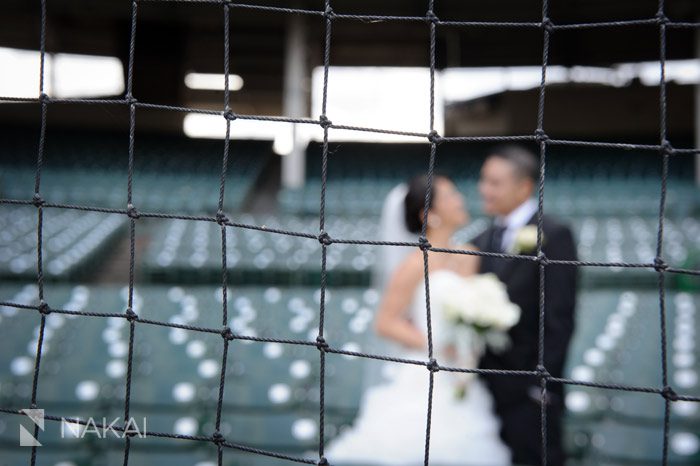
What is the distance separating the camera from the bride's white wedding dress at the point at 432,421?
1.72 m

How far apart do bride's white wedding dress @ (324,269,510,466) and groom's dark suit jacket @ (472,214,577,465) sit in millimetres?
60

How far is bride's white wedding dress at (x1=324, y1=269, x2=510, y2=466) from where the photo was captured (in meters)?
1.72

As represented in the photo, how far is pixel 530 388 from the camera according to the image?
1.62 m

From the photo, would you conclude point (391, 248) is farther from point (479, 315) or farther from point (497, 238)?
point (479, 315)

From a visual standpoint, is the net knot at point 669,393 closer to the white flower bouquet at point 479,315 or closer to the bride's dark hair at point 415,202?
the white flower bouquet at point 479,315

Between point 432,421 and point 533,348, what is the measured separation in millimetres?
338

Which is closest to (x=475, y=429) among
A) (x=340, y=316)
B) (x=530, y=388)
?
(x=530, y=388)

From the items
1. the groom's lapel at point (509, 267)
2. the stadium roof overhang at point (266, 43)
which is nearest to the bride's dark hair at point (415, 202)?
the groom's lapel at point (509, 267)

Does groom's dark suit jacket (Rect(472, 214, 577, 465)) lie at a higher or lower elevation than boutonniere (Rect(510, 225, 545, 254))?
lower

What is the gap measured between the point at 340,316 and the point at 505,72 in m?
8.23

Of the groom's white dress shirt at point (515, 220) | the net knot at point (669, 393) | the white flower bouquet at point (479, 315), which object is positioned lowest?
the net knot at point (669, 393)

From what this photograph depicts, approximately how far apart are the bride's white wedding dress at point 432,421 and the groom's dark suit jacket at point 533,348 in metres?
0.06

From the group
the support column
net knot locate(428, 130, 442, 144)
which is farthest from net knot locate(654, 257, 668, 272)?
the support column

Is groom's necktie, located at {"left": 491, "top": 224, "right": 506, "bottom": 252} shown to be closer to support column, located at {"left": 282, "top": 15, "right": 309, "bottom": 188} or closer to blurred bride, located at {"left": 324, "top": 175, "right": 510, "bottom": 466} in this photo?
blurred bride, located at {"left": 324, "top": 175, "right": 510, "bottom": 466}
